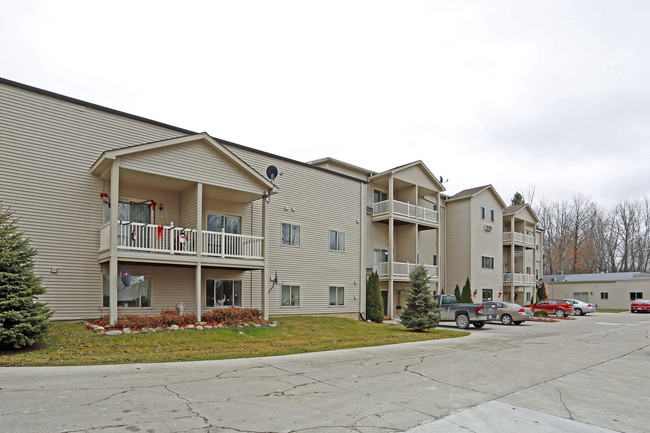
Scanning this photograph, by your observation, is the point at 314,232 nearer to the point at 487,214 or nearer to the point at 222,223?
the point at 222,223

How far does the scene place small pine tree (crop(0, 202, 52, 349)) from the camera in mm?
11148

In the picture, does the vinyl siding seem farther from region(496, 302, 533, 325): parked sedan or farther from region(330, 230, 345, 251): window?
region(496, 302, 533, 325): parked sedan

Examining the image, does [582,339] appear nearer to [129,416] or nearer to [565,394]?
[565,394]

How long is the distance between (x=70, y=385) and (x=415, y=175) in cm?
2781

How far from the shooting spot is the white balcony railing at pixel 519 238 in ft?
149

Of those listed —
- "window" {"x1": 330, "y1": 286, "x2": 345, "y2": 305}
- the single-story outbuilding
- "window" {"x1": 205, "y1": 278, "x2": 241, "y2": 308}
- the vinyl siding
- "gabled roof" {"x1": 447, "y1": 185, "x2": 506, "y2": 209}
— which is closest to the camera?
the vinyl siding

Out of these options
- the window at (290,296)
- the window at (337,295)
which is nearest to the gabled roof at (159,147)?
the window at (290,296)

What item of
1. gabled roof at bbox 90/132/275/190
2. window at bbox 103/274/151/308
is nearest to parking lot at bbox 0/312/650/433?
window at bbox 103/274/151/308

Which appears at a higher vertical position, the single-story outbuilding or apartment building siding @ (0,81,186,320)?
apartment building siding @ (0,81,186,320)

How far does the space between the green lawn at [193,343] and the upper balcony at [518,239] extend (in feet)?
91.5

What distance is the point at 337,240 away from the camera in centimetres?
2623

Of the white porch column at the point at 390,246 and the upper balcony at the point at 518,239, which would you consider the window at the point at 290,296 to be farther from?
the upper balcony at the point at 518,239

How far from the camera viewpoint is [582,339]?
19.8 meters

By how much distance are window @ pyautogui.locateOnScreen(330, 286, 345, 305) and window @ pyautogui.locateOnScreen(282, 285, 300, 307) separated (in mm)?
2487
